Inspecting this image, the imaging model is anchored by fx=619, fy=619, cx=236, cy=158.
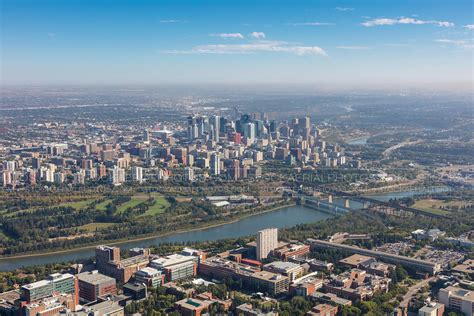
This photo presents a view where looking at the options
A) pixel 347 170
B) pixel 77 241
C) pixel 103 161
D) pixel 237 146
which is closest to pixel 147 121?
pixel 237 146

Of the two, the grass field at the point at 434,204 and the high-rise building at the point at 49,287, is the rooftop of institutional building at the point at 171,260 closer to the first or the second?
the high-rise building at the point at 49,287

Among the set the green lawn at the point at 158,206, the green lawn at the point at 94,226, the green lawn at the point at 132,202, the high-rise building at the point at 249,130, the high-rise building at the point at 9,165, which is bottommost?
the green lawn at the point at 94,226

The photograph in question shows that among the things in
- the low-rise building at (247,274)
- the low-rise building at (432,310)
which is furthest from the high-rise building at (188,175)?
the low-rise building at (432,310)

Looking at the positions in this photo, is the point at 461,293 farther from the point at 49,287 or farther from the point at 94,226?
the point at 94,226

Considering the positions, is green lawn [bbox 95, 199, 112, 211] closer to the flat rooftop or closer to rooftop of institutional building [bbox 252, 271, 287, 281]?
the flat rooftop

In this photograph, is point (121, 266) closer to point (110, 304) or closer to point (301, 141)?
point (110, 304)
